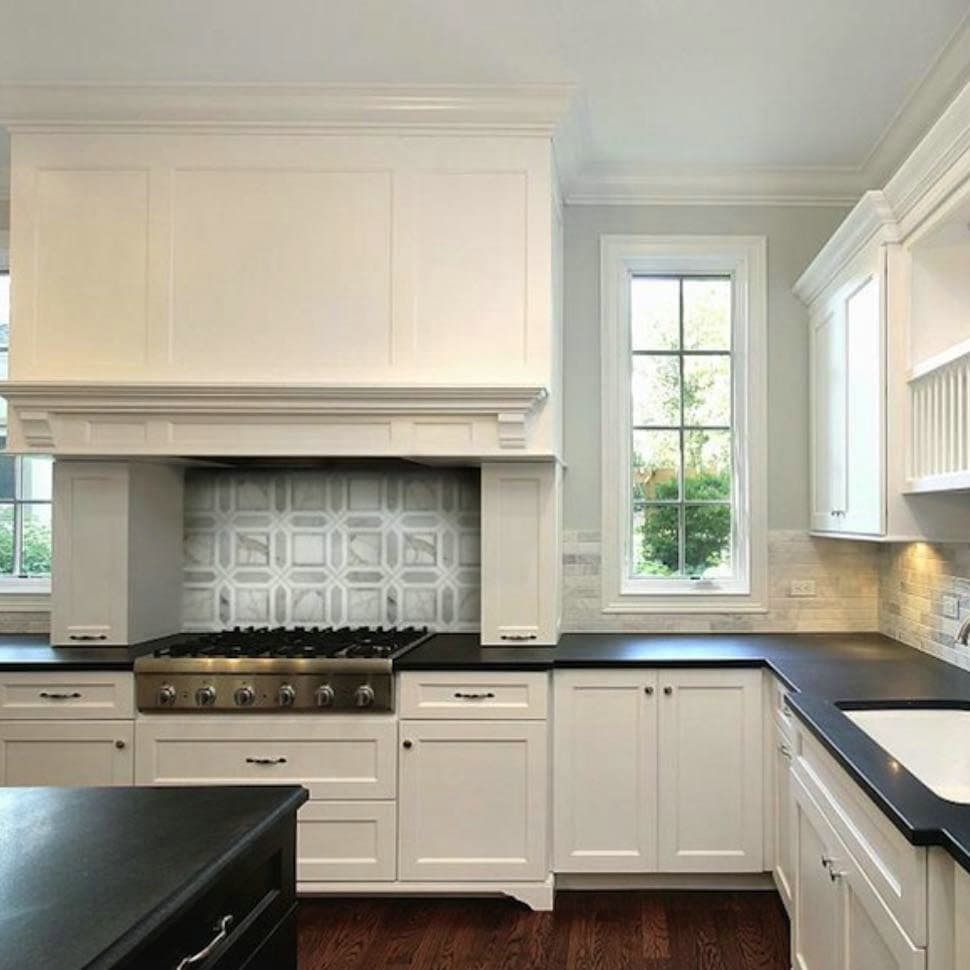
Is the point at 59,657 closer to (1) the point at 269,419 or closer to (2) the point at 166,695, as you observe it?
(2) the point at 166,695

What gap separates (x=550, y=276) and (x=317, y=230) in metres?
0.87

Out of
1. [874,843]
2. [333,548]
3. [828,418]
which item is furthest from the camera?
[333,548]

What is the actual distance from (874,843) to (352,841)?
1813mm

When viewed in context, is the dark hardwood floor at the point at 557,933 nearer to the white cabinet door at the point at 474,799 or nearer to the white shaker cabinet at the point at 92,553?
the white cabinet door at the point at 474,799

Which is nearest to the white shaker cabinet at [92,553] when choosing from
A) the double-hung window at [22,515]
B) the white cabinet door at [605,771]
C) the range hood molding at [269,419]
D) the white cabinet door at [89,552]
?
the white cabinet door at [89,552]

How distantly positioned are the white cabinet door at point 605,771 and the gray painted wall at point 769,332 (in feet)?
2.89

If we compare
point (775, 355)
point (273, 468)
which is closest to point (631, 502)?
point (775, 355)

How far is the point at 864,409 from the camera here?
2822 mm

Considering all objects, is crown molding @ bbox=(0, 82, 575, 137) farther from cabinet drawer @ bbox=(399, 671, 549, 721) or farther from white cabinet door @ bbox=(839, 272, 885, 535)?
cabinet drawer @ bbox=(399, 671, 549, 721)

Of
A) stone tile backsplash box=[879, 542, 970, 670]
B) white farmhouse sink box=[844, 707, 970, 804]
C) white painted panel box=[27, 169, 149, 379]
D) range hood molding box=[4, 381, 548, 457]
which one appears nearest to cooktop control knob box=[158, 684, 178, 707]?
range hood molding box=[4, 381, 548, 457]

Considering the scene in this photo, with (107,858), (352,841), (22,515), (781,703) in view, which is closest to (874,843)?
(781,703)

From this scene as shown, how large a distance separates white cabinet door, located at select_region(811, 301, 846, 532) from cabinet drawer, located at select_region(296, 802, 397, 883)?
6.65 feet

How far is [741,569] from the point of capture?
11.7 ft

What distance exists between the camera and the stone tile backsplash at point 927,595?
107 inches
